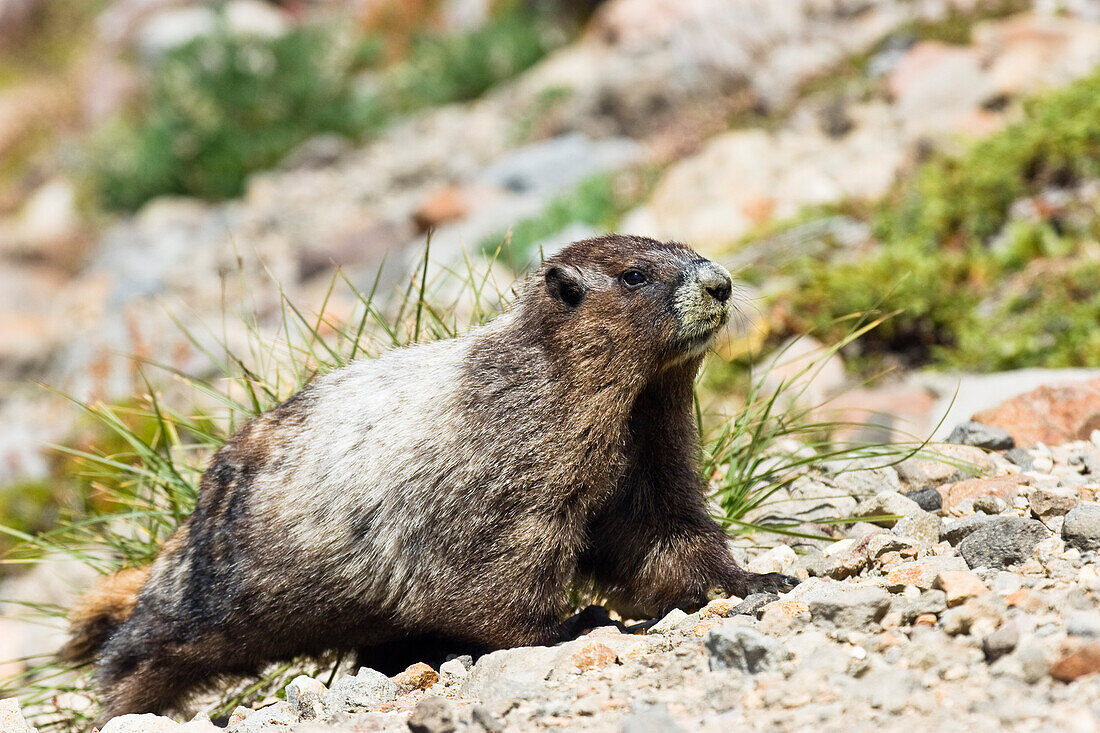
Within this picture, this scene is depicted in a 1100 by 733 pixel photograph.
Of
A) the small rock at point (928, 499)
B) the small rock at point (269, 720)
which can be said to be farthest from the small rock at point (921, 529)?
the small rock at point (269, 720)

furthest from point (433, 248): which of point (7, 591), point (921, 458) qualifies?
point (921, 458)

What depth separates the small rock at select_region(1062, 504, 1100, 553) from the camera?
13.7ft

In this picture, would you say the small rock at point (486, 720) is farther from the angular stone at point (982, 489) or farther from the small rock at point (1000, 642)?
the angular stone at point (982, 489)

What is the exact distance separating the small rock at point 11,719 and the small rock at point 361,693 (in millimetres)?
1348

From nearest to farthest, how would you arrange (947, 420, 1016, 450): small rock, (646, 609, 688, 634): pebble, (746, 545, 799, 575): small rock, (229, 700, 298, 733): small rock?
(229, 700, 298, 733): small rock, (646, 609, 688, 634): pebble, (746, 545, 799, 575): small rock, (947, 420, 1016, 450): small rock

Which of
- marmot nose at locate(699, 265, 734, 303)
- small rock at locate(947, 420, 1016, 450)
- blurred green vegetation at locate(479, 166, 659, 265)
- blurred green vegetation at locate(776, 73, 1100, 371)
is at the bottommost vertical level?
small rock at locate(947, 420, 1016, 450)

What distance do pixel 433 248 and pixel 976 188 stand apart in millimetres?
6644

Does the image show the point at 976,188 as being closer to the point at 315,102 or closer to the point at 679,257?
the point at 679,257

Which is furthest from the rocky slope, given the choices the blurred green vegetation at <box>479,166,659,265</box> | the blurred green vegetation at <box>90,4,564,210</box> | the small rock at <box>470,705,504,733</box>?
the blurred green vegetation at <box>90,4,564,210</box>

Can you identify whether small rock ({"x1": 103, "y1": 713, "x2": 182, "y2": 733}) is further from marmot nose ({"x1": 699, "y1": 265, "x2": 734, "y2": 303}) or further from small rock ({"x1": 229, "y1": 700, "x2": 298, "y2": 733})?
marmot nose ({"x1": 699, "y1": 265, "x2": 734, "y2": 303})

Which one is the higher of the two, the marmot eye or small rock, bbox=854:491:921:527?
the marmot eye

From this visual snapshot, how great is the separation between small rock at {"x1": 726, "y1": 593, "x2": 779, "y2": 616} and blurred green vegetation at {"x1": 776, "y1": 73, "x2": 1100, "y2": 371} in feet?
12.2

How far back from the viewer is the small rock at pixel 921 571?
417cm

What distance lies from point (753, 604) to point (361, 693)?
1659 millimetres
